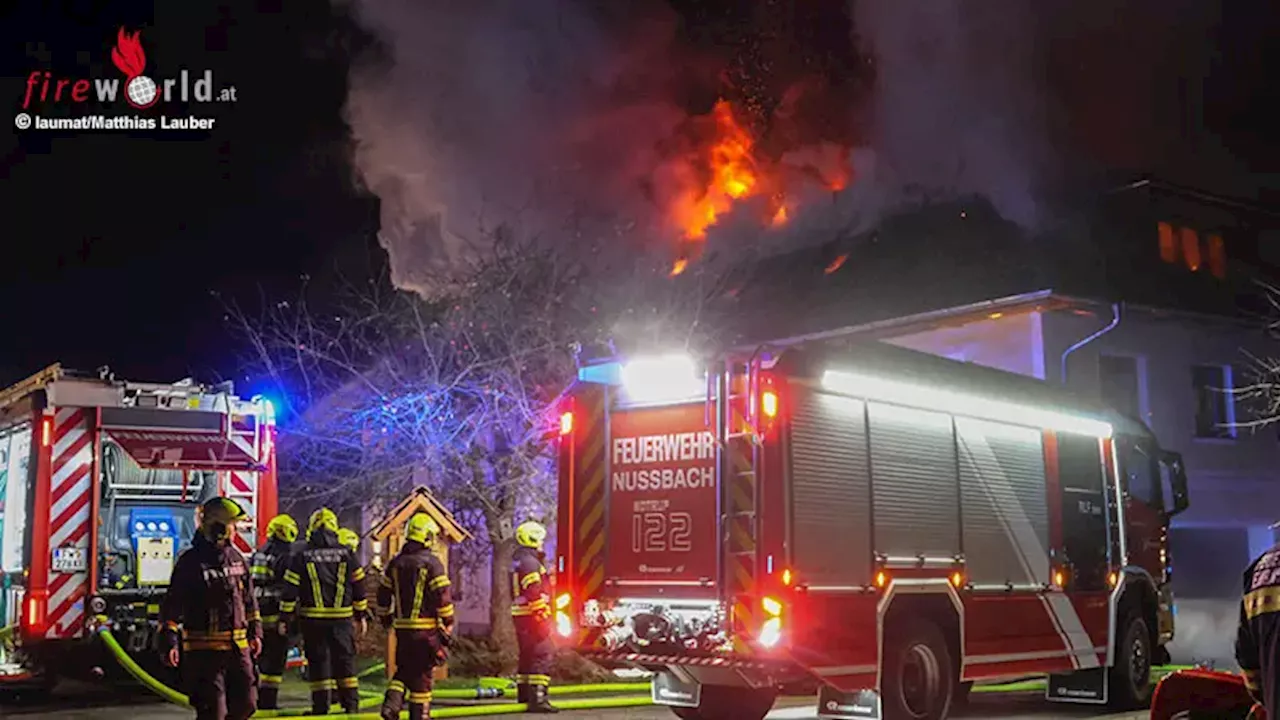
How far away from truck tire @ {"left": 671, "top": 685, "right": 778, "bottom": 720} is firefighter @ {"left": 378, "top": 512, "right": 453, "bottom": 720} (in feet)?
6.53

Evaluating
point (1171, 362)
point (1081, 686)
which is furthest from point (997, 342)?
point (1081, 686)

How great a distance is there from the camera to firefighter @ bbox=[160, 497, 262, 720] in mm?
7688

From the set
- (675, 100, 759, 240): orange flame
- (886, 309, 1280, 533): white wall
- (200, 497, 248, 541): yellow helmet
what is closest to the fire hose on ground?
(200, 497, 248, 541): yellow helmet

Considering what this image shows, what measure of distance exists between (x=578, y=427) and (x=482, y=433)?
569 cm

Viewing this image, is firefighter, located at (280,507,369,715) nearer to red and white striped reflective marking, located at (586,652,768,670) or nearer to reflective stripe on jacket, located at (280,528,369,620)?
reflective stripe on jacket, located at (280,528,369,620)

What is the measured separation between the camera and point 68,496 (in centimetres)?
1086

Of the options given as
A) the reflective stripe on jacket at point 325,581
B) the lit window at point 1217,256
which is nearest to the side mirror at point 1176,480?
the reflective stripe on jacket at point 325,581

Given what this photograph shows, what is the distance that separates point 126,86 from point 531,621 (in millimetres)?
12529

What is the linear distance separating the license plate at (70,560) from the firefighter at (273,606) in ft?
5.15

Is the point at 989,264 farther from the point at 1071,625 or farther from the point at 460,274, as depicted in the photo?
the point at 1071,625

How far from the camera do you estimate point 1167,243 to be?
21141 millimetres

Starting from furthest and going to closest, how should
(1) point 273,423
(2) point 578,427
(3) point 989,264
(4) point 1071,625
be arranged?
(3) point 989,264
(1) point 273,423
(4) point 1071,625
(2) point 578,427

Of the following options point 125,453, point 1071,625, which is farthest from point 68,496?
point 1071,625

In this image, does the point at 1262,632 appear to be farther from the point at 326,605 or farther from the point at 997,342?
the point at 997,342
